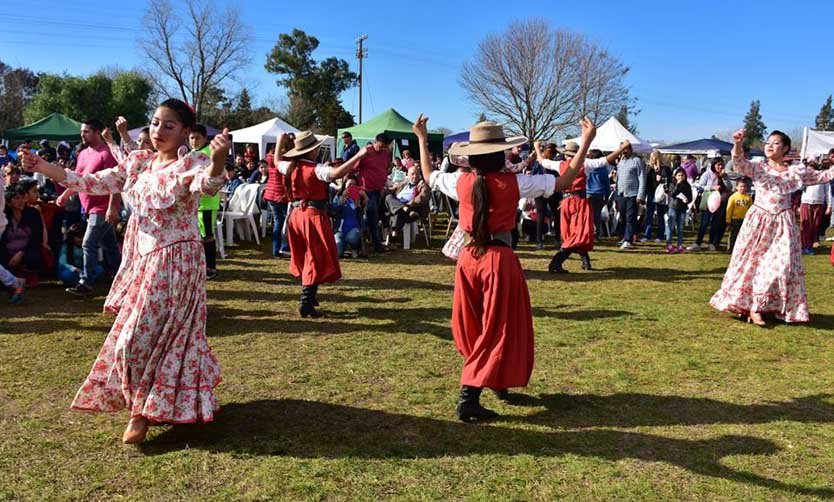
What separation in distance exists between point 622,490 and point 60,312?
19.9 ft

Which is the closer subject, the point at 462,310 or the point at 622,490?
the point at 622,490

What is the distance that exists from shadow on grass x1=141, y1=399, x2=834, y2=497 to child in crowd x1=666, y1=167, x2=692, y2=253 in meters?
9.53

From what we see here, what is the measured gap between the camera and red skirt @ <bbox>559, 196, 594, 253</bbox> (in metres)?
9.73

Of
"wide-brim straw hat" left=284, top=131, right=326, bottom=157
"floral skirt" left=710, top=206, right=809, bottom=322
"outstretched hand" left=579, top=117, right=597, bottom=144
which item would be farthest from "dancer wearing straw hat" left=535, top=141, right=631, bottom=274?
"outstretched hand" left=579, top=117, right=597, bottom=144

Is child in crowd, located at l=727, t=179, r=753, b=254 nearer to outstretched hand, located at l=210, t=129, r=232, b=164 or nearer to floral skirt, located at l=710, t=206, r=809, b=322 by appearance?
floral skirt, located at l=710, t=206, r=809, b=322

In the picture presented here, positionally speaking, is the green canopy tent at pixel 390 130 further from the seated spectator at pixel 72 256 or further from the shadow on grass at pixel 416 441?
the shadow on grass at pixel 416 441

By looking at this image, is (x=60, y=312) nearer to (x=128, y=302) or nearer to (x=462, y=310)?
(x=128, y=302)

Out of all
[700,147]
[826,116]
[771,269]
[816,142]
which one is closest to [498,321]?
[771,269]

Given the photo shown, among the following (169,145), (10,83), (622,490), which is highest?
(10,83)

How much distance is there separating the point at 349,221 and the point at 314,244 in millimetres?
4562

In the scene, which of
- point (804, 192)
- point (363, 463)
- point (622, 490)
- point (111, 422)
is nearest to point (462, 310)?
point (363, 463)

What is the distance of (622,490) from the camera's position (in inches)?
128

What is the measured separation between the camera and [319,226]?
6.73 meters

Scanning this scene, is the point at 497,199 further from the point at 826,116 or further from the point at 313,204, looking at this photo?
the point at 826,116
